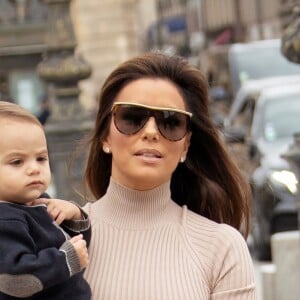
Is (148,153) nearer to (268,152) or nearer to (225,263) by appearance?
(225,263)

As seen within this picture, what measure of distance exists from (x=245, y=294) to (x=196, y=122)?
53 cm

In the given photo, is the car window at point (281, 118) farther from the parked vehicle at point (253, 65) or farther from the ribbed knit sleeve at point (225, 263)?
the ribbed knit sleeve at point (225, 263)

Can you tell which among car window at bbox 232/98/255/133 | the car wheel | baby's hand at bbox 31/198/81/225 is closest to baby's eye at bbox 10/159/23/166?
baby's hand at bbox 31/198/81/225

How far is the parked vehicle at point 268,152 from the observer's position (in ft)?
37.3

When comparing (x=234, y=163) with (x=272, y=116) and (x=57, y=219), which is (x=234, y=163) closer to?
(x=57, y=219)

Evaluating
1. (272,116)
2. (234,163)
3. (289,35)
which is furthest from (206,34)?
(234,163)

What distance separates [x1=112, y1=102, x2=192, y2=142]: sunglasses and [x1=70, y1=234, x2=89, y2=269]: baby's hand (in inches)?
12.5

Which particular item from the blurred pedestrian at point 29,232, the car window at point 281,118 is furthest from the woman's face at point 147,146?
the car window at point 281,118

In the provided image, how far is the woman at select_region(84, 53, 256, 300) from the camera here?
116 inches

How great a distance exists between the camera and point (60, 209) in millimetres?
2949

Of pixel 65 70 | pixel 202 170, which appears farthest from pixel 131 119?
pixel 65 70

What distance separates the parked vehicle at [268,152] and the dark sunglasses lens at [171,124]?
696 centimetres

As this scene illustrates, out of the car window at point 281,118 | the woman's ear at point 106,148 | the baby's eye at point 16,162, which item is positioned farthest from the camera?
the car window at point 281,118

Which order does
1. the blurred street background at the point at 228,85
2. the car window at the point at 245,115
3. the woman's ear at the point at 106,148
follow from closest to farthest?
the woman's ear at the point at 106,148
the blurred street background at the point at 228,85
the car window at the point at 245,115
